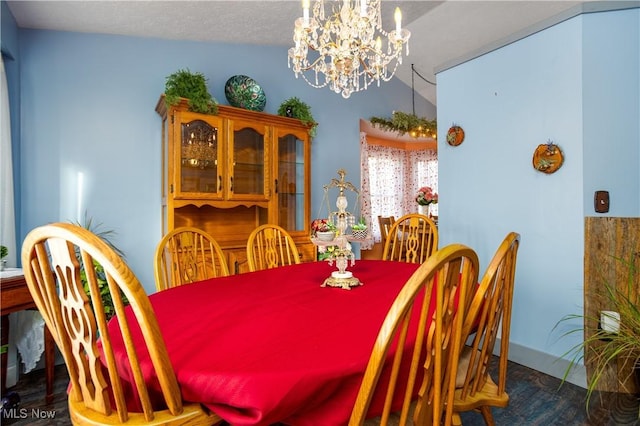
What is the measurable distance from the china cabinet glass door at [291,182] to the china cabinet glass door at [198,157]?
1.97 ft

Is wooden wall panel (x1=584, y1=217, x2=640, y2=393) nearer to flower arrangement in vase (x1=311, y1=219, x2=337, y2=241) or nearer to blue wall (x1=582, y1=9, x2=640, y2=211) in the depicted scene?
blue wall (x1=582, y1=9, x2=640, y2=211)

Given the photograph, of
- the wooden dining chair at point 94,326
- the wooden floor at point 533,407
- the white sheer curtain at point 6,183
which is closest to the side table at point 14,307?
the wooden floor at point 533,407

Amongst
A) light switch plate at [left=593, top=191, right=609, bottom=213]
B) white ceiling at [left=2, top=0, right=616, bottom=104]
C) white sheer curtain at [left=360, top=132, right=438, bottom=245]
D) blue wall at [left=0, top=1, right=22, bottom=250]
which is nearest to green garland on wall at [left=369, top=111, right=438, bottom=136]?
white ceiling at [left=2, top=0, right=616, bottom=104]

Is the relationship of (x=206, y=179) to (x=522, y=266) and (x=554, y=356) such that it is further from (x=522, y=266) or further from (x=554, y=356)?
(x=554, y=356)

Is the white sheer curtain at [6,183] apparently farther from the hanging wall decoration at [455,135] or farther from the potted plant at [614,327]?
the potted plant at [614,327]

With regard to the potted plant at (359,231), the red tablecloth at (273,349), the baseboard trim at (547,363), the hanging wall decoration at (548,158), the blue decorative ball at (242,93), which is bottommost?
the baseboard trim at (547,363)

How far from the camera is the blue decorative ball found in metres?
3.12

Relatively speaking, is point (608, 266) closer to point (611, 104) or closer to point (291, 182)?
point (611, 104)

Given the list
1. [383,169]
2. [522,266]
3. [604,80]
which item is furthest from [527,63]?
[383,169]

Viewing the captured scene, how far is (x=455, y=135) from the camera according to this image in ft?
9.01

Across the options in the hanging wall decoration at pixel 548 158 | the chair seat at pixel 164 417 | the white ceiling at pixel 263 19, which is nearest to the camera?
the chair seat at pixel 164 417

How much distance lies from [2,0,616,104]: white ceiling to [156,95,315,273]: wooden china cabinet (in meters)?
0.64

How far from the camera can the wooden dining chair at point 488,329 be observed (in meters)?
1.00

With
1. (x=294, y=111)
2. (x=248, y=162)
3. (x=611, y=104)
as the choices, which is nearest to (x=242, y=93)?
(x=294, y=111)
